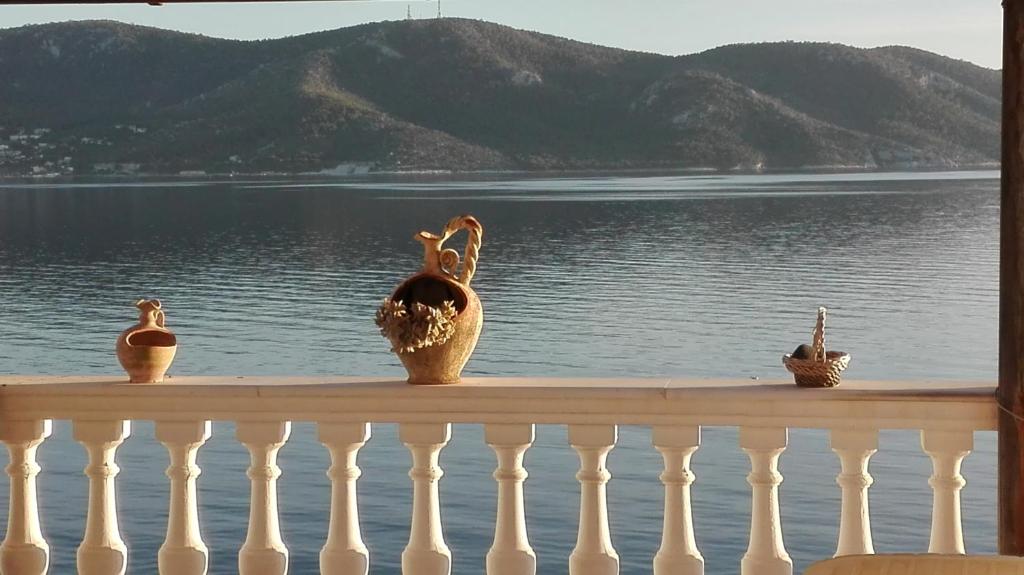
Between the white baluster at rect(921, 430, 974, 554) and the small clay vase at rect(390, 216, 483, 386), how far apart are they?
833 mm

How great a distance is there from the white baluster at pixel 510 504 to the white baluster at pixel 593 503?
0.09 meters

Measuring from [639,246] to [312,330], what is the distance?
15.9 m

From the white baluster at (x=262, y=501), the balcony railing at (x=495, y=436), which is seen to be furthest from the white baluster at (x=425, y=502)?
the white baluster at (x=262, y=501)

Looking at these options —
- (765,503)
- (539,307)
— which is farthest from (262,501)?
(539,307)

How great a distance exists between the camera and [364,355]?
22.0 m

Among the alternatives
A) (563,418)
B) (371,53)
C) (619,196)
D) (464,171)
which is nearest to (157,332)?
(563,418)

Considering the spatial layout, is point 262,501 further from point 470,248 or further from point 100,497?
point 470,248

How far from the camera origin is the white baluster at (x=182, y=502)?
2604mm

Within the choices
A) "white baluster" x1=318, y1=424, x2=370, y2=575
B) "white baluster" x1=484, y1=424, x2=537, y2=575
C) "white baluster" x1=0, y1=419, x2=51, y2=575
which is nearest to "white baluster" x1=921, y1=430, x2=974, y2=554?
"white baluster" x1=484, y1=424, x2=537, y2=575

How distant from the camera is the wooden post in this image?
2.35m

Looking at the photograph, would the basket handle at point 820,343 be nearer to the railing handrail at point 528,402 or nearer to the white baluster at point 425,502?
the railing handrail at point 528,402

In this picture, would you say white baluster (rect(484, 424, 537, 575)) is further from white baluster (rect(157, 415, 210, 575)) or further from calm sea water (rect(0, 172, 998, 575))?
calm sea water (rect(0, 172, 998, 575))

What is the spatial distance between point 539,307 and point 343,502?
25455 millimetres

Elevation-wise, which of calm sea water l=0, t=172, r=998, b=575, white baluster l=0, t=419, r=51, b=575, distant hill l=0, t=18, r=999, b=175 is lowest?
white baluster l=0, t=419, r=51, b=575
